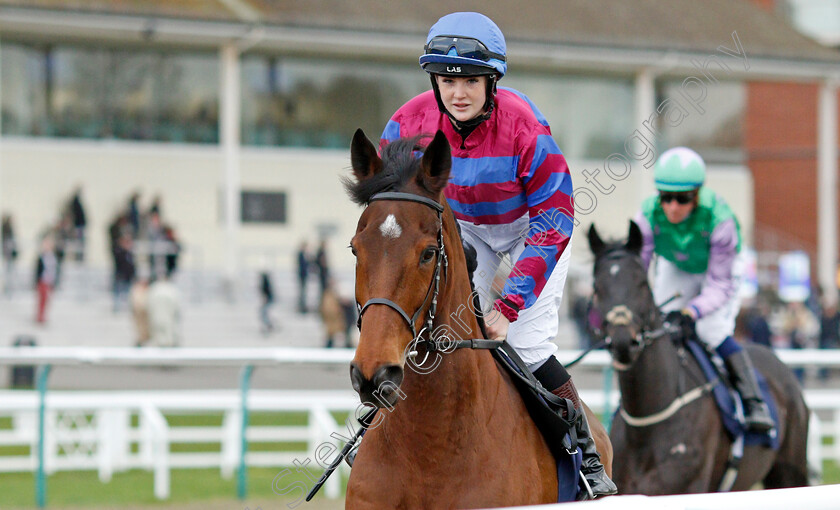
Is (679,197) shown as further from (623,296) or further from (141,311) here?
(141,311)

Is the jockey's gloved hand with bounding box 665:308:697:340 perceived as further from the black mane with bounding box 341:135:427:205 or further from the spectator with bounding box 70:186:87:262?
the spectator with bounding box 70:186:87:262

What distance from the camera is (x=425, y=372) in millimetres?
2953

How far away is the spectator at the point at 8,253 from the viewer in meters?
18.4

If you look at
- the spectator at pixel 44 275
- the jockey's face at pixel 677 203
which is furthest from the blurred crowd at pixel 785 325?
the jockey's face at pixel 677 203

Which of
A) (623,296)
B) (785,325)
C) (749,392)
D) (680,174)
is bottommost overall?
(785,325)

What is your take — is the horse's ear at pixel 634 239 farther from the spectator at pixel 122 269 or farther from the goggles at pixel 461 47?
the spectator at pixel 122 269

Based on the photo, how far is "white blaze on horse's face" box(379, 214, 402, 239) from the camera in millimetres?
2691

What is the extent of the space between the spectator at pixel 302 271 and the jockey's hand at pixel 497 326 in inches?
613

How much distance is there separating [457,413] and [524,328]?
591 millimetres

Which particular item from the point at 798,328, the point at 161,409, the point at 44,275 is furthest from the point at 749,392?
the point at 798,328

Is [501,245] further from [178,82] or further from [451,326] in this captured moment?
[178,82]

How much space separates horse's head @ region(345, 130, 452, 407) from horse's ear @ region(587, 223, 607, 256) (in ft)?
8.58

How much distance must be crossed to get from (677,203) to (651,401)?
1063 mm

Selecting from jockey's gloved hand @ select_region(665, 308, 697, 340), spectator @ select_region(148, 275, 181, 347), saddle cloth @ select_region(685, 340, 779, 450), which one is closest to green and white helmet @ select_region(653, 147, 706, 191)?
jockey's gloved hand @ select_region(665, 308, 697, 340)
